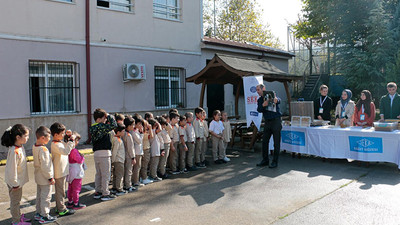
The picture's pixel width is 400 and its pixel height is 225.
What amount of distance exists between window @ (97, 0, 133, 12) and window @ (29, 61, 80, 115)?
8.18ft

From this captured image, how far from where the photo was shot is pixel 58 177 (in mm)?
4824

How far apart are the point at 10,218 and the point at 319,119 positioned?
7.52m

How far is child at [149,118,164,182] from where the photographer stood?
6.65 metres

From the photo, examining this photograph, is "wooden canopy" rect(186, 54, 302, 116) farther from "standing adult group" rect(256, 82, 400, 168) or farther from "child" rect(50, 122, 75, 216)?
"child" rect(50, 122, 75, 216)

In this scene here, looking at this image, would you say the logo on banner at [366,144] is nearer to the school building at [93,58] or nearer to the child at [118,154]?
the child at [118,154]

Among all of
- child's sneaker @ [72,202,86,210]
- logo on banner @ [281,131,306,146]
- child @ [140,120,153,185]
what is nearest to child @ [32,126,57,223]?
child's sneaker @ [72,202,86,210]

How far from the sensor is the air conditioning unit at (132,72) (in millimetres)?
11555

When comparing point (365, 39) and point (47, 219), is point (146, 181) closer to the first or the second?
point (47, 219)

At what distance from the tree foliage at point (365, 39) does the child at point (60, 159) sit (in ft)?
49.5

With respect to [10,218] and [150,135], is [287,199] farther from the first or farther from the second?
[10,218]

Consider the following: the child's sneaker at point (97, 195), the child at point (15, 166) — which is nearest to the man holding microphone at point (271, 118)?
the child's sneaker at point (97, 195)

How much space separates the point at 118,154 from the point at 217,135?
3.18m

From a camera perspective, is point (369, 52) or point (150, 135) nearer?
point (150, 135)

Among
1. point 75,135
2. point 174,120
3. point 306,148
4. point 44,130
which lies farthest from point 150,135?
point 306,148
